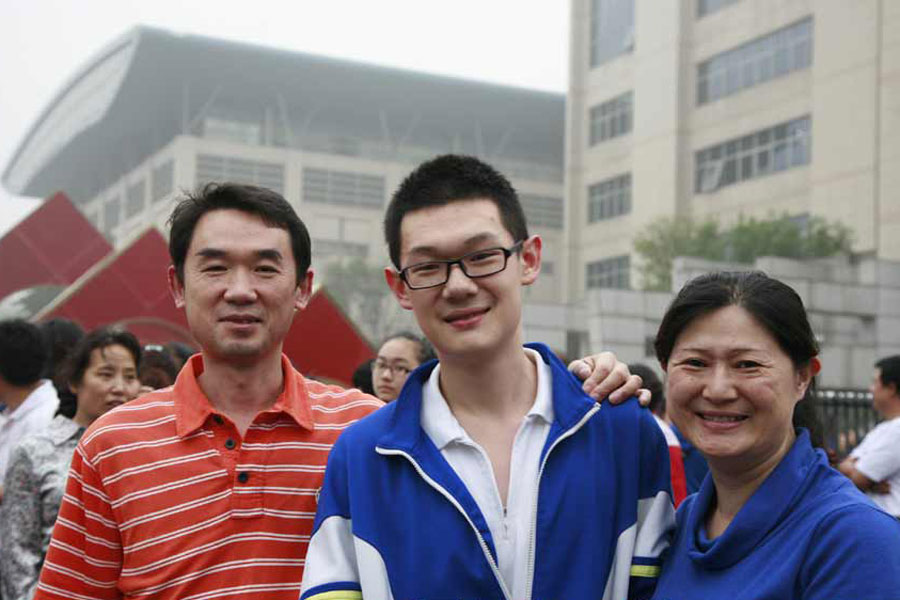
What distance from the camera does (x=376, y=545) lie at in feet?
7.84

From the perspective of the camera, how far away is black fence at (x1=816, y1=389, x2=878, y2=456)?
1264cm

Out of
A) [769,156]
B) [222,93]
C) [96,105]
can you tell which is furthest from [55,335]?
[96,105]

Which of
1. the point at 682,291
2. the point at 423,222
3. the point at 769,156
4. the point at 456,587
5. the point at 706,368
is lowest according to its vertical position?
the point at 456,587

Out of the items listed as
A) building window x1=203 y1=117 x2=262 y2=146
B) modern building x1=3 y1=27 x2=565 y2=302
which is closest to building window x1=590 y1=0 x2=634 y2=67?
modern building x1=3 y1=27 x2=565 y2=302

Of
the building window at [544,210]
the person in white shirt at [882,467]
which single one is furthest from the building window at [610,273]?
the person in white shirt at [882,467]

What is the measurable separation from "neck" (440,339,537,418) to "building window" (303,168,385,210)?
169 feet

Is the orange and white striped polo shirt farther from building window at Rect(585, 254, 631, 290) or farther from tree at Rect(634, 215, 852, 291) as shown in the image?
building window at Rect(585, 254, 631, 290)

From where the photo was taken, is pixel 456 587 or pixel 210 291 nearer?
pixel 456 587

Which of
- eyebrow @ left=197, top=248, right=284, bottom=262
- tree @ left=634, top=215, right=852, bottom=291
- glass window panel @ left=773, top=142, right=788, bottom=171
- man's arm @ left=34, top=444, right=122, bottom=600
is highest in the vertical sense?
glass window panel @ left=773, top=142, right=788, bottom=171

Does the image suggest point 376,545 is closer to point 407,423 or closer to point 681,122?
point 407,423

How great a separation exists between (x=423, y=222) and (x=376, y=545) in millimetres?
779

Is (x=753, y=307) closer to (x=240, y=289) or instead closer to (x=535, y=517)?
(x=535, y=517)

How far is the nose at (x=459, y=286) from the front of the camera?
2.48m

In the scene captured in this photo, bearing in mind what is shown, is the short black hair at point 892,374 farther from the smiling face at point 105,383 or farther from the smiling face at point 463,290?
the smiling face at point 463,290
